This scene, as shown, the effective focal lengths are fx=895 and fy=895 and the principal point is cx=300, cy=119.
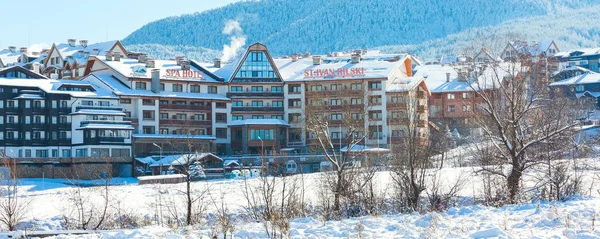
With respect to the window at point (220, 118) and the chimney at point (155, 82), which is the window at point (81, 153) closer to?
the chimney at point (155, 82)

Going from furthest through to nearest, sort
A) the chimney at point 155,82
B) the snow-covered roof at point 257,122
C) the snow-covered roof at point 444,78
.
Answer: the snow-covered roof at point 444,78 < the snow-covered roof at point 257,122 < the chimney at point 155,82

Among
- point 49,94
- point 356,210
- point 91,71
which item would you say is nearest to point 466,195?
point 356,210

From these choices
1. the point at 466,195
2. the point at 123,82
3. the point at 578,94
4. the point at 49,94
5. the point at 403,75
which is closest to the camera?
the point at 466,195

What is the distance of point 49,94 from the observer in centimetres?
9175

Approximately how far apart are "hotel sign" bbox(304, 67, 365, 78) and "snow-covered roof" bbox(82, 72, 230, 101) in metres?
10.1

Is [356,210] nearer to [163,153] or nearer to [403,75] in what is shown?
[163,153]

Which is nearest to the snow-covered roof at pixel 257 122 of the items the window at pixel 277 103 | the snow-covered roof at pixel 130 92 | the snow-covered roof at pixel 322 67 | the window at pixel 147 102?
the snow-covered roof at pixel 130 92

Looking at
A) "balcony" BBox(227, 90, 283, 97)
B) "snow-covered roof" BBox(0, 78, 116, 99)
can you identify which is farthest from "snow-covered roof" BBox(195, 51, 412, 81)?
"snow-covered roof" BBox(0, 78, 116, 99)

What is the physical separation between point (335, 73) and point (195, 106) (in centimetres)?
1628

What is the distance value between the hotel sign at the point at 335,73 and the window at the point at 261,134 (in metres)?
8.45

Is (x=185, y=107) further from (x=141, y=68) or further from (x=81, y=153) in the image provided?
(x=81, y=153)

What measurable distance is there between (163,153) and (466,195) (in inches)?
1884

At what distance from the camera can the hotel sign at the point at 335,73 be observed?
101 m

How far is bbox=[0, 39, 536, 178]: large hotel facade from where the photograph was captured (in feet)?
299
